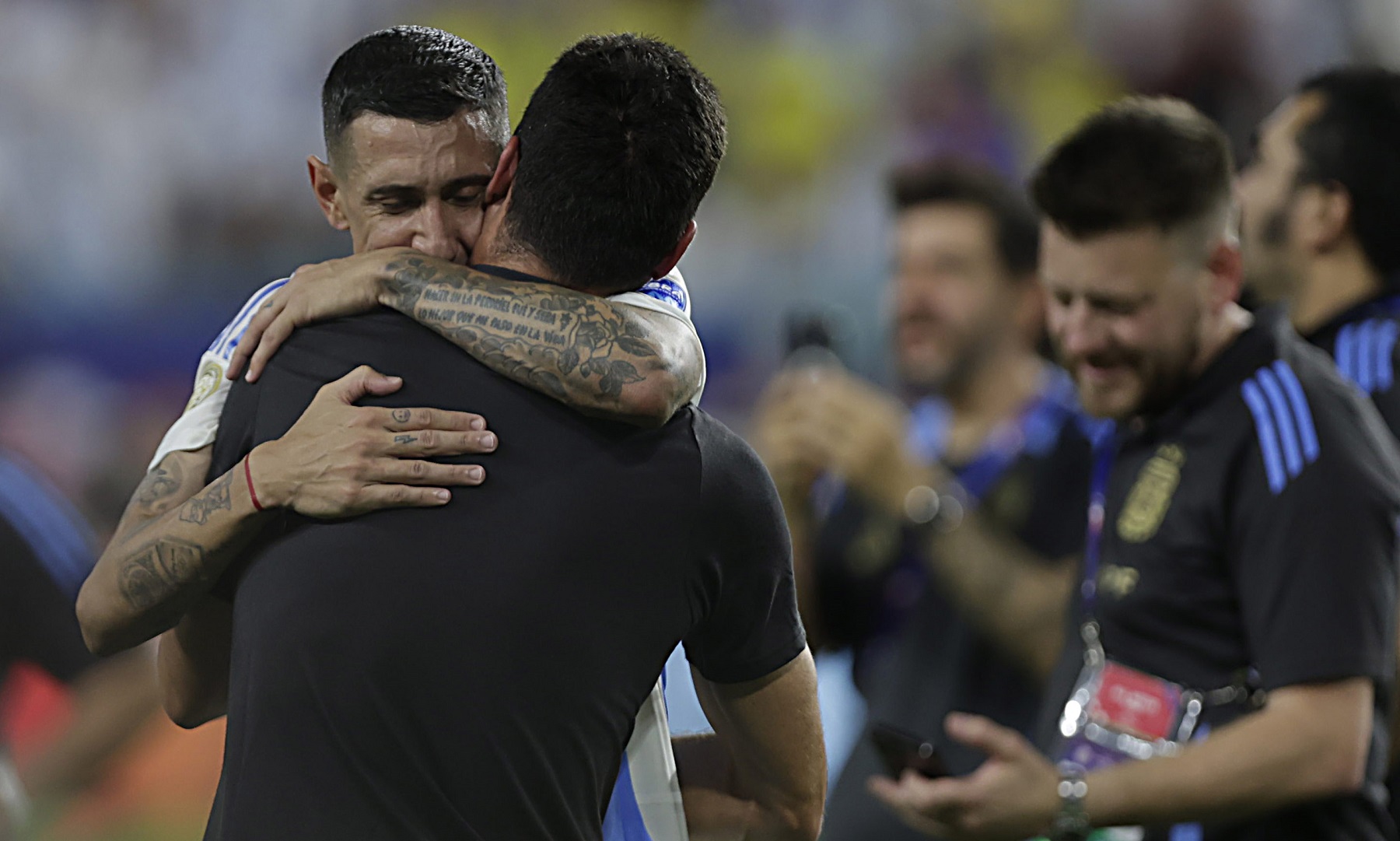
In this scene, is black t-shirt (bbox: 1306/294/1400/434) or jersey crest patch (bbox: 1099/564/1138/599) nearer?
jersey crest patch (bbox: 1099/564/1138/599)

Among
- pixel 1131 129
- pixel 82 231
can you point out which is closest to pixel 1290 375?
pixel 1131 129

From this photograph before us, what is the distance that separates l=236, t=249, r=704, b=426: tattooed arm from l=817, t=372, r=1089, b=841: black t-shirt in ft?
7.40

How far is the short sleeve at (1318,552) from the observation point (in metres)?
2.23

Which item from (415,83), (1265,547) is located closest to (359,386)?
(415,83)

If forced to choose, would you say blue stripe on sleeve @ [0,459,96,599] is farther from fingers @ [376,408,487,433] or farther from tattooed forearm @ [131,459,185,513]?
fingers @ [376,408,487,433]

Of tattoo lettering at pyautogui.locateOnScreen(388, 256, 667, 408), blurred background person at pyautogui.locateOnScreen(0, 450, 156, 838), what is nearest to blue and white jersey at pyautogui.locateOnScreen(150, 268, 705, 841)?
tattoo lettering at pyautogui.locateOnScreen(388, 256, 667, 408)

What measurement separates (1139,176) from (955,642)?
58.1 inches

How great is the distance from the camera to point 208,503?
1405mm

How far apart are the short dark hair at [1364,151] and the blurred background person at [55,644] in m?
3.09

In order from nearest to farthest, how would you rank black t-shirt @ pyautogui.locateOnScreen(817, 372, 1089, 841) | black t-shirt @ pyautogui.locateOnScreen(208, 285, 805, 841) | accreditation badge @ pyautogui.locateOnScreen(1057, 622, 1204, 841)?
black t-shirt @ pyautogui.locateOnScreen(208, 285, 805, 841)
accreditation badge @ pyautogui.locateOnScreen(1057, 622, 1204, 841)
black t-shirt @ pyautogui.locateOnScreen(817, 372, 1089, 841)

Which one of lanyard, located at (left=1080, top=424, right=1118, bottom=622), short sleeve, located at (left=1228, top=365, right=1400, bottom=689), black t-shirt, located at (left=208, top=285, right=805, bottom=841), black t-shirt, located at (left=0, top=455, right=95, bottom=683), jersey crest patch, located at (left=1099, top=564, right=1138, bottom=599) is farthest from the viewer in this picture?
black t-shirt, located at (left=0, top=455, right=95, bottom=683)

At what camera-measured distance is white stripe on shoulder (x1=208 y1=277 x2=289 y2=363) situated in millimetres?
1583

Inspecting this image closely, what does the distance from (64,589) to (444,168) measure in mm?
1898

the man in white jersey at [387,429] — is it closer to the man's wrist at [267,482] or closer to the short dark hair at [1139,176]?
the man's wrist at [267,482]
